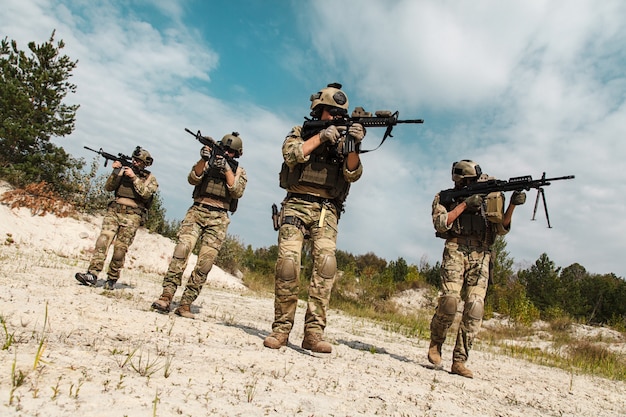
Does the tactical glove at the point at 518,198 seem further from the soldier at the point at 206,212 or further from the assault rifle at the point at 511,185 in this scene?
the soldier at the point at 206,212

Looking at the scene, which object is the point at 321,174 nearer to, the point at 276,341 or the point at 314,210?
the point at 314,210

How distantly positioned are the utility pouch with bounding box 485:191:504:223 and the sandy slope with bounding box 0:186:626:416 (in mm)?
1625

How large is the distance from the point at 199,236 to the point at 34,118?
49.1ft

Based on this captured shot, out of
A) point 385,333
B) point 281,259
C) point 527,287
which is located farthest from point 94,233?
point 527,287

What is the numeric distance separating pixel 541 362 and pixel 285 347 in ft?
15.5

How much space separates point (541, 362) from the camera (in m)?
6.53

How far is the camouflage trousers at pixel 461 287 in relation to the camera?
4.39m

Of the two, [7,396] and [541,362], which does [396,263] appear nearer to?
[541,362]

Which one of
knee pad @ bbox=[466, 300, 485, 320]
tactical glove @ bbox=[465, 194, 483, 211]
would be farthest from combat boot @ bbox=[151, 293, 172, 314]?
tactical glove @ bbox=[465, 194, 483, 211]

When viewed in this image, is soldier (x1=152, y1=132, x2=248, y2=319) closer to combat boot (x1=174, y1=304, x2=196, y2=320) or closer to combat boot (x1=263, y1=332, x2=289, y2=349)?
combat boot (x1=174, y1=304, x2=196, y2=320)

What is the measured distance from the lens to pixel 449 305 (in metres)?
4.44

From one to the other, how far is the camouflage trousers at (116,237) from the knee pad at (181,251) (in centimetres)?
175

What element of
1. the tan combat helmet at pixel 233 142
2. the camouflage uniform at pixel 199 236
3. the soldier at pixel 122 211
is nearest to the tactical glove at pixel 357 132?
the camouflage uniform at pixel 199 236

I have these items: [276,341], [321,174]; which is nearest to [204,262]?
[276,341]
